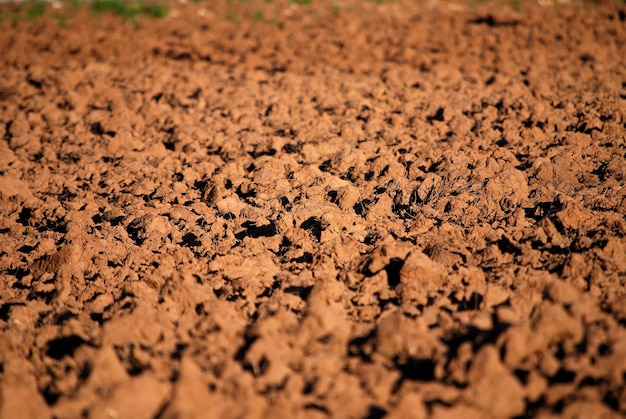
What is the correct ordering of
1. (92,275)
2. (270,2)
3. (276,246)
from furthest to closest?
1. (270,2)
2. (276,246)
3. (92,275)

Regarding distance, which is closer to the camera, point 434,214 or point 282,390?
point 282,390

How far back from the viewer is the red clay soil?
2.56 metres

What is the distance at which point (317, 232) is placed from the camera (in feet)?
13.4

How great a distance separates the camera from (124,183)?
5039 millimetres

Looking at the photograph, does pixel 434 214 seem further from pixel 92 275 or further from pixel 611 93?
pixel 611 93

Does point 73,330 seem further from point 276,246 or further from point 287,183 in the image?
point 287,183

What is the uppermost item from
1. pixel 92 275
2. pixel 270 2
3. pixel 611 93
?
pixel 270 2

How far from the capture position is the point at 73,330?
3.05 m

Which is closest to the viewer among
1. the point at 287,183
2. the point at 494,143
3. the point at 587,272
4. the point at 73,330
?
the point at 73,330

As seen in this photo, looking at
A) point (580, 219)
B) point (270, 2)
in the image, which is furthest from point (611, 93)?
point (270, 2)

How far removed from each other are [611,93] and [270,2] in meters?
7.94

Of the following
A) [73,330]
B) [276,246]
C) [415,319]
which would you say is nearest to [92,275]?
[73,330]

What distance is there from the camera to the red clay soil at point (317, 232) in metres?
2.56

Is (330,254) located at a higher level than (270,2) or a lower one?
lower
